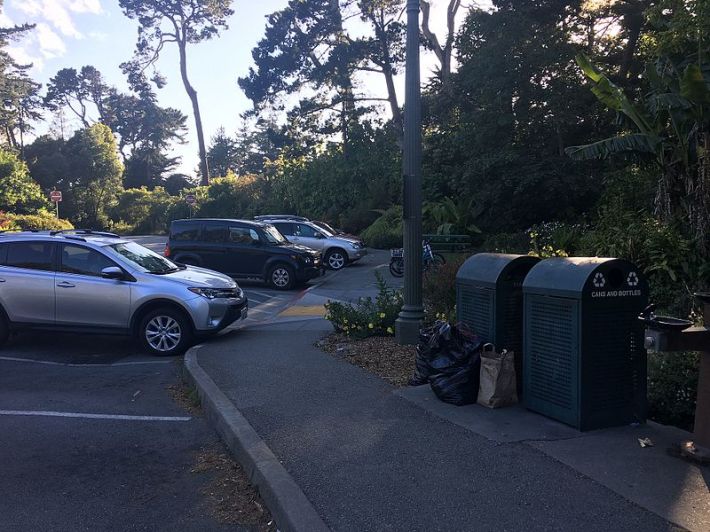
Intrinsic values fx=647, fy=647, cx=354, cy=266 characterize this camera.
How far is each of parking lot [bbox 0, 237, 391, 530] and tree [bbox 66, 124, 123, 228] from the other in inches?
1865

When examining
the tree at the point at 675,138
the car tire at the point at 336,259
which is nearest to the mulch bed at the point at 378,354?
the tree at the point at 675,138

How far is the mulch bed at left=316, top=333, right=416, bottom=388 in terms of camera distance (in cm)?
729

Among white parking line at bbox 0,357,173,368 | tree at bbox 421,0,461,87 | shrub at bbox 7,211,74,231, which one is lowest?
white parking line at bbox 0,357,173,368

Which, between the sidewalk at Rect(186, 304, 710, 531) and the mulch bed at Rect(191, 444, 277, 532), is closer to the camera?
the sidewalk at Rect(186, 304, 710, 531)

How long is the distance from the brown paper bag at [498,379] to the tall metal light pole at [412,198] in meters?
2.81

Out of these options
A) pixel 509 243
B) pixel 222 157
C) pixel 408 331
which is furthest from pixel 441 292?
pixel 222 157

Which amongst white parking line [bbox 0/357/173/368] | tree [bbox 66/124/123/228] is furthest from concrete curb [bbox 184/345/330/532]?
tree [bbox 66/124/123/228]

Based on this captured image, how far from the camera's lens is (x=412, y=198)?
8594 mm

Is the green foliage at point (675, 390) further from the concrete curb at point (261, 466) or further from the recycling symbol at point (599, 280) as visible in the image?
the concrete curb at point (261, 466)

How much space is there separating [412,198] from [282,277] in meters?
8.27

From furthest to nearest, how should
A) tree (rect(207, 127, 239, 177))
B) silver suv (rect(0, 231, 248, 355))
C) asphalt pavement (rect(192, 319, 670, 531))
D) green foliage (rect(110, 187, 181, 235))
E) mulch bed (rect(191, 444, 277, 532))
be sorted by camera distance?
tree (rect(207, 127, 239, 177)) → green foliage (rect(110, 187, 181, 235)) → silver suv (rect(0, 231, 248, 355)) → mulch bed (rect(191, 444, 277, 532)) → asphalt pavement (rect(192, 319, 670, 531))

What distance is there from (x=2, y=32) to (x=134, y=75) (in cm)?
1506

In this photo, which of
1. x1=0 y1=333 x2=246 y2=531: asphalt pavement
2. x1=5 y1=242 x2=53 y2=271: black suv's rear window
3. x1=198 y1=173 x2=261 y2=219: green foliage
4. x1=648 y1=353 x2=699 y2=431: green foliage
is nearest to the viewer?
x1=0 y1=333 x2=246 y2=531: asphalt pavement

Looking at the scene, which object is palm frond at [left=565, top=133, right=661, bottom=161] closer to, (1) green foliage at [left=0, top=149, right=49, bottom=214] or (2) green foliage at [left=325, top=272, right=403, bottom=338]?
(2) green foliage at [left=325, top=272, right=403, bottom=338]
